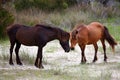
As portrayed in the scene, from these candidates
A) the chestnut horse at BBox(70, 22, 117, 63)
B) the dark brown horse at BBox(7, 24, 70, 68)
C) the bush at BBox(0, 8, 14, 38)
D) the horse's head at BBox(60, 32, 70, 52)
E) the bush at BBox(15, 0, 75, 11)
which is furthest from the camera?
the bush at BBox(15, 0, 75, 11)

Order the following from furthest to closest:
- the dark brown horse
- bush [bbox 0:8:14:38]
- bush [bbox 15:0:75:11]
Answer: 1. bush [bbox 15:0:75:11]
2. bush [bbox 0:8:14:38]
3. the dark brown horse

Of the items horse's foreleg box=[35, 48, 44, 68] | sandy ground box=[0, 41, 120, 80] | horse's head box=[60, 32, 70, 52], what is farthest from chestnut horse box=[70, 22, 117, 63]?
horse's foreleg box=[35, 48, 44, 68]

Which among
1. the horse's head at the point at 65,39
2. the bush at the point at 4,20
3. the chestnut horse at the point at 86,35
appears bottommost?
the bush at the point at 4,20

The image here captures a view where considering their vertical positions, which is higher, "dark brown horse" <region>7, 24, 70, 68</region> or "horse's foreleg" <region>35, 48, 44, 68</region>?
"dark brown horse" <region>7, 24, 70, 68</region>

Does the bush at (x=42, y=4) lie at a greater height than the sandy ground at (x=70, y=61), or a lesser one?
lesser

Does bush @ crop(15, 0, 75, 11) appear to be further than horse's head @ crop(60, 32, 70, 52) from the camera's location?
Yes

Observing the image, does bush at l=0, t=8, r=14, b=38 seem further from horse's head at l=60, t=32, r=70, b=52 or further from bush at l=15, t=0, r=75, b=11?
bush at l=15, t=0, r=75, b=11

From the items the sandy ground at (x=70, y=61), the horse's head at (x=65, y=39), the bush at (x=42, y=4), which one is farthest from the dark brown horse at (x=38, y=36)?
the bush at (x=42, y=4)

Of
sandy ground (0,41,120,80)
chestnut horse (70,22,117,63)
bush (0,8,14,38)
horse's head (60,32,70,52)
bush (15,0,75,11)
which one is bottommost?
bush (15,0,75,11)

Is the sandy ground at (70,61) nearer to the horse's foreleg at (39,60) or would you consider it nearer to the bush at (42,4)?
the horse's foreleg at (39,60)

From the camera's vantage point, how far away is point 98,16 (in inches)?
1049

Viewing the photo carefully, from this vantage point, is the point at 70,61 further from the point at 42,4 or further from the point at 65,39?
the point at 42,4

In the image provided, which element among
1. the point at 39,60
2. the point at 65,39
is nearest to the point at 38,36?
the point at 39,60

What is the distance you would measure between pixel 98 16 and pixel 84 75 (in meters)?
16.4
